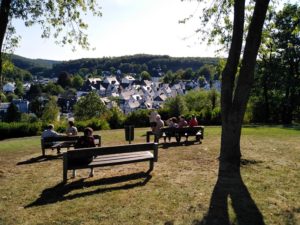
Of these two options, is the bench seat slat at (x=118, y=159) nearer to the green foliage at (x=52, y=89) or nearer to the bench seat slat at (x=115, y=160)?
the bench seat slat at (x=115, y=160)

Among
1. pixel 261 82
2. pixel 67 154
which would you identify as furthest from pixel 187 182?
pixel 261 82

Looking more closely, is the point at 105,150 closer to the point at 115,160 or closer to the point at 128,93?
the point at 115,160

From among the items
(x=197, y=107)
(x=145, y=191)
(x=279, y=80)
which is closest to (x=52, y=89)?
(x=197, y=107)

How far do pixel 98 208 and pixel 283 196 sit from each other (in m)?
3.82

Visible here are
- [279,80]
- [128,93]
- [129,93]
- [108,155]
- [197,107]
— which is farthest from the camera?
[129,93]

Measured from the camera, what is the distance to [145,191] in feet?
25.8

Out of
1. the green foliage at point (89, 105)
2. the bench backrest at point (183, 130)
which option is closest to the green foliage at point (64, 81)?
the green foliage at point (89, 105)

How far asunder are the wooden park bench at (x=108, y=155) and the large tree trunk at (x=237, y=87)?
198cm

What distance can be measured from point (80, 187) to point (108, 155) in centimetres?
164

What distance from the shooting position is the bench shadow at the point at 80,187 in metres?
7.36

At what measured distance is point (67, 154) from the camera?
8422 mm

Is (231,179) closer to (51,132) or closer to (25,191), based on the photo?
(25,191)

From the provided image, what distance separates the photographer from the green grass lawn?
637 centimetres

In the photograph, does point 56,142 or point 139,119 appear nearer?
point 56,142
